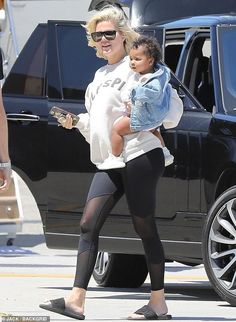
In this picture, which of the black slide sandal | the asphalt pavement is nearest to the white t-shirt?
the black slide sandal

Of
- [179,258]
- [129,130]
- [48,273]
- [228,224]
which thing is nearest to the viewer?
[129,130]

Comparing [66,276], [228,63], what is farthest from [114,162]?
[66,276]

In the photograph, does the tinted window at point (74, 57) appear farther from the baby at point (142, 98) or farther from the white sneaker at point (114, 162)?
the white sneaker at point (114, 162)

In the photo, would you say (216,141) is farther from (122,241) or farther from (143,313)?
(143,313)

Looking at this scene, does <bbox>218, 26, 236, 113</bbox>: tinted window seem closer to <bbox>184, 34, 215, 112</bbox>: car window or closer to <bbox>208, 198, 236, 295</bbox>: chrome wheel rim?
<bbox>184, 34, 215, 112</bbox>: car window

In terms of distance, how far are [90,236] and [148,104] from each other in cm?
82

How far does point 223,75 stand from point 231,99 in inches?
7.5

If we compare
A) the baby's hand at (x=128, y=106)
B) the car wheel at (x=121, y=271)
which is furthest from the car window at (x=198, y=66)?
the baby's hand at (x=128, y=106)

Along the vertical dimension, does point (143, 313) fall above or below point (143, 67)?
below

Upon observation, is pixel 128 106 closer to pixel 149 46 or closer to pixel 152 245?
pixel 149 46

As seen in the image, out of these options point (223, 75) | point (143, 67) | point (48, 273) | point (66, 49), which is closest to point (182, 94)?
point (223, 75)

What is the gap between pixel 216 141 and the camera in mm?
9281

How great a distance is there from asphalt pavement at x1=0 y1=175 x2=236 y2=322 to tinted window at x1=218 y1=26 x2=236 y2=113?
137 cm

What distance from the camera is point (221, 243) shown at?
29.9 feet
